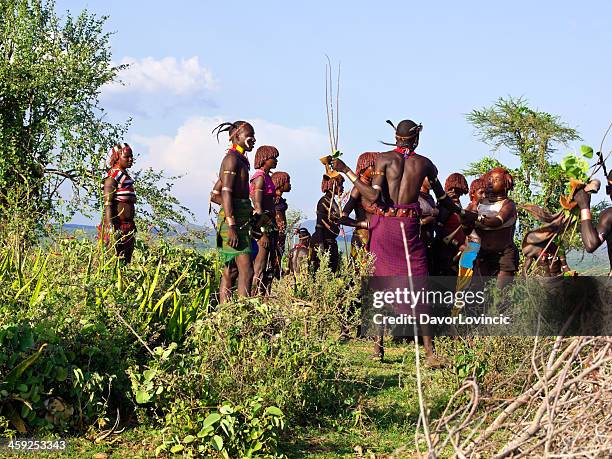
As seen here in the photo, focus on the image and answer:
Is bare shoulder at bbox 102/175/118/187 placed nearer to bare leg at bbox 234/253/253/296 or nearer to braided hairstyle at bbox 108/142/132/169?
braided hairstyle at bbox 108/142/132/169

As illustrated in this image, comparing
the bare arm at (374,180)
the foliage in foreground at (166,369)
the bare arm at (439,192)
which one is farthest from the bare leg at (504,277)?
the foliage in foreground at (166,369)

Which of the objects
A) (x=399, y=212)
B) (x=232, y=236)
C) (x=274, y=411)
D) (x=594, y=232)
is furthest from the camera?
(x=232, y=236)

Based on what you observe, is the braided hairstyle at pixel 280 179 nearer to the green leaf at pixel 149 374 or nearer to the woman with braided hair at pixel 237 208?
the woman with braided hair at pixel 237 208

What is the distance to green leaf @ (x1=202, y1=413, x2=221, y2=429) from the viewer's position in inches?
218

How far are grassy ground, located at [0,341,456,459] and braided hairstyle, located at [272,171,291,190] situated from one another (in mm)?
5426

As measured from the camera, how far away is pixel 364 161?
11.0 meters

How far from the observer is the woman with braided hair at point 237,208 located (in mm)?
9180

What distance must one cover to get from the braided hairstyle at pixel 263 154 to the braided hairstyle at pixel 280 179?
4.76 ft

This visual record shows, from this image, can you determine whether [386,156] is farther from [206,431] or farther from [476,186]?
[206,431]

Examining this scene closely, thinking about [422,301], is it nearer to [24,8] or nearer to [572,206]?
[572,206]

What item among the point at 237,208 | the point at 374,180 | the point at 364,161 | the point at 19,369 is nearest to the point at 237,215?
the point at 237,208

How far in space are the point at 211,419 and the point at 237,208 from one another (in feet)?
13.3

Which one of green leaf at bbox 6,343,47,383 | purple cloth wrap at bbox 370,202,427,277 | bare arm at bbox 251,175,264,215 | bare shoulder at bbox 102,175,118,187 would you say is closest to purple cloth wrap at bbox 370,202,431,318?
purple cloth wrap at bbox 370,202,427,277

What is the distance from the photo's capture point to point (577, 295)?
8805 mm
